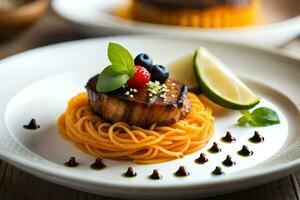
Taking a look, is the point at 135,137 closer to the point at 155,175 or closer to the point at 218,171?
the point at 155,175

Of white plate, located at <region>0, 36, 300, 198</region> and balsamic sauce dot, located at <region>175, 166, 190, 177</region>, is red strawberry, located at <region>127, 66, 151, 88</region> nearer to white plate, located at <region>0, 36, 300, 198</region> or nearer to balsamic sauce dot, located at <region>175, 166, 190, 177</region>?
white plate, located at <region>0, 36, 300, 198</region>

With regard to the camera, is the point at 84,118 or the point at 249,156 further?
the point at 84,118

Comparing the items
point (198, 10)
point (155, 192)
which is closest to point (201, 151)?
point (155, 192)

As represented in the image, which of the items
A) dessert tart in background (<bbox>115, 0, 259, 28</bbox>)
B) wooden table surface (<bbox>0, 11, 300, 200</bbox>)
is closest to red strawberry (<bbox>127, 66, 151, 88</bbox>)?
wooden table surface (<bbox>0, 11, 300, 200</bbox>)

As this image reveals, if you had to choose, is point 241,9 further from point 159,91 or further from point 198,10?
point 159,91

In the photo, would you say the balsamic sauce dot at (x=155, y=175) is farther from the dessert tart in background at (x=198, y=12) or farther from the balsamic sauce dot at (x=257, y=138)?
the dessert tart in background at (x=198, y=12)

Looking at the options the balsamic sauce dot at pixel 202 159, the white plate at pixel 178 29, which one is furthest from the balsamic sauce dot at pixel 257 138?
the white plate at pixel 178 29
